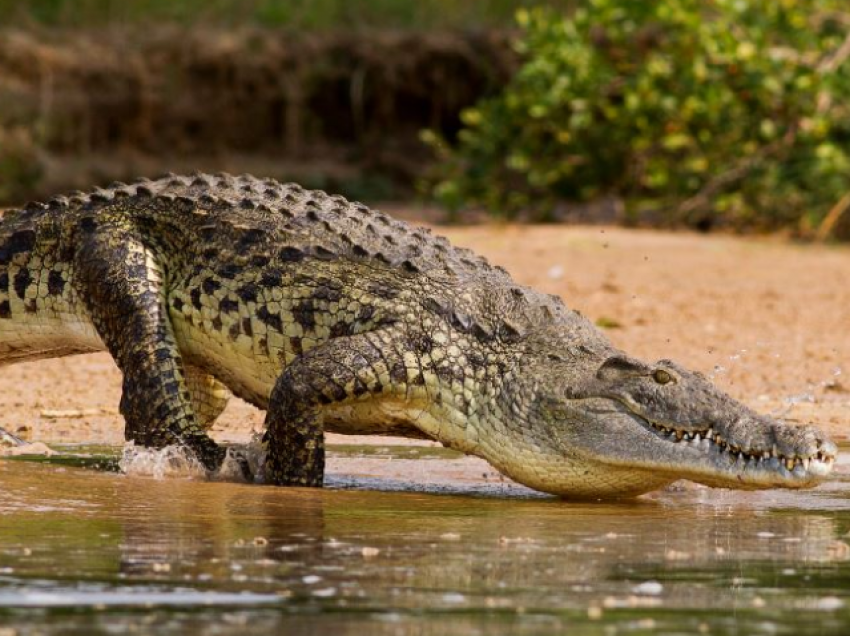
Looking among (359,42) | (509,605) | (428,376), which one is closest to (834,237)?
(359,42)

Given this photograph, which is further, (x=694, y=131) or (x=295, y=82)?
(x=295, y=82)

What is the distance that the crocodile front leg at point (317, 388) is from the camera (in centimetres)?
641

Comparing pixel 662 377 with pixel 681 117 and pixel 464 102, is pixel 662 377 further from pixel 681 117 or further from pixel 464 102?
pixel 464 102

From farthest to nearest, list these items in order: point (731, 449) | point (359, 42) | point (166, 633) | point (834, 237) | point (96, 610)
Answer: point (359, 42)
point (834, 237)
point (731, 449)
point (96, 610)
point (166, 633)

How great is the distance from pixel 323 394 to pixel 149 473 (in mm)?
903

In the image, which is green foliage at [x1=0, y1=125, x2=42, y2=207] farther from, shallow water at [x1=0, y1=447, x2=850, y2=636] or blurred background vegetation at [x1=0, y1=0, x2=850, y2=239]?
shallow water at [x1=0, y1=447, x2=850, y2=636]

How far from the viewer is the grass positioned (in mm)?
18250

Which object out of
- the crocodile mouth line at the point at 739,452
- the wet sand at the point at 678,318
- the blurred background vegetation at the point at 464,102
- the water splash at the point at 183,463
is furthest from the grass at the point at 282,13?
the crocodile mouth line at the point at 739,452

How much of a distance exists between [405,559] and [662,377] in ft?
5.37

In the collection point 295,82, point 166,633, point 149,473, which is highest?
point 295,82

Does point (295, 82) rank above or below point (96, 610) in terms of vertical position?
above

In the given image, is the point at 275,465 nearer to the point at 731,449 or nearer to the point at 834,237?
the point at 731,449

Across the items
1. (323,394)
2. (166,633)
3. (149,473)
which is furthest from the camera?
(149,473)

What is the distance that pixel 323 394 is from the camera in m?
6.41
